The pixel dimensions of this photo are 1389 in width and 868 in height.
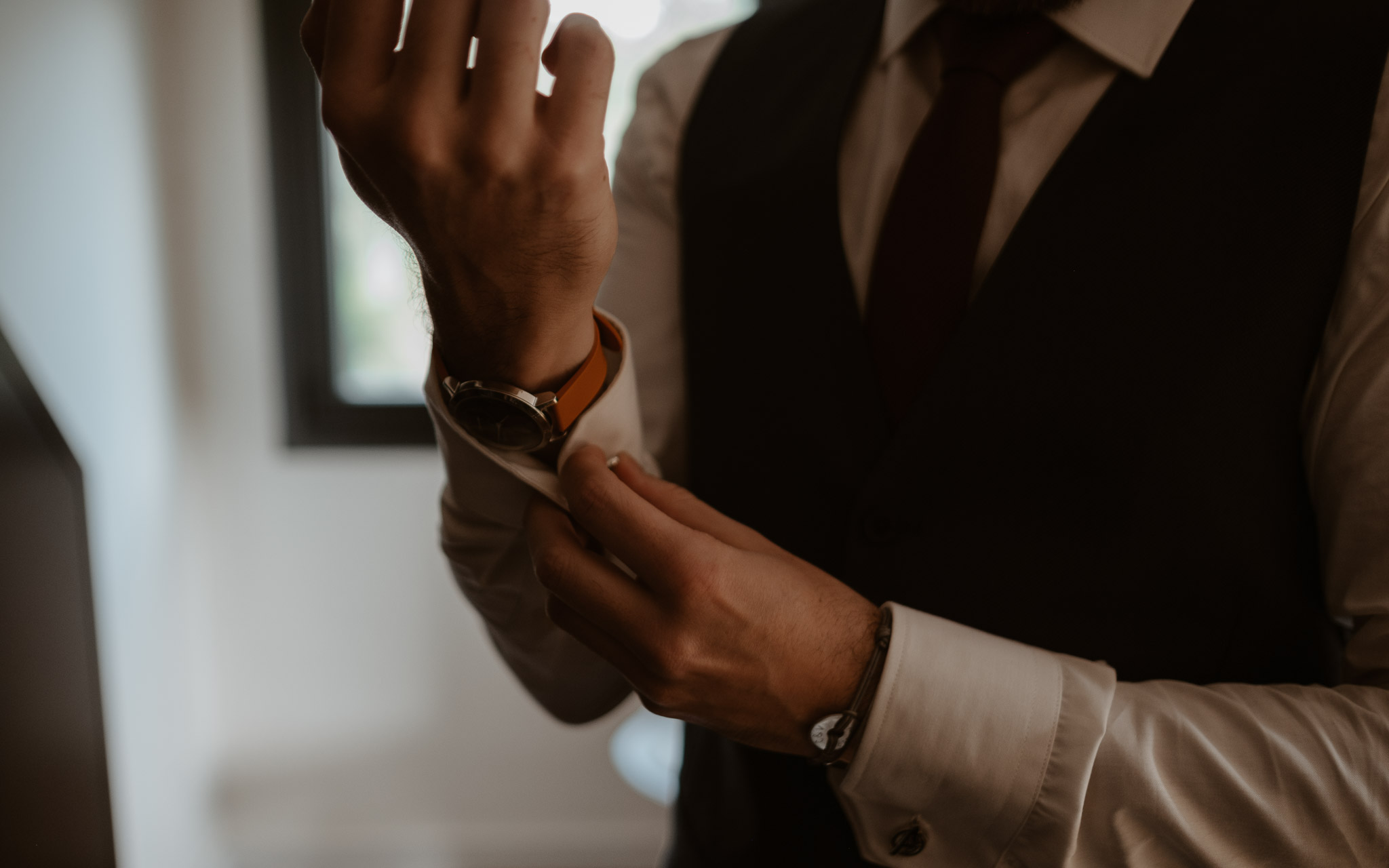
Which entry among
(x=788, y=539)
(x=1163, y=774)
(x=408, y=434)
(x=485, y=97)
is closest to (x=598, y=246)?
(x=485, y=97)

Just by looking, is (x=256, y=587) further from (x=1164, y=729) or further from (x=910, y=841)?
(x=1164, y=729)

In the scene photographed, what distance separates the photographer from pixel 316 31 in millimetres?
401

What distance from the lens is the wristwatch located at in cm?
47

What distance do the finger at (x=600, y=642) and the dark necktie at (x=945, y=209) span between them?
0.27 meters

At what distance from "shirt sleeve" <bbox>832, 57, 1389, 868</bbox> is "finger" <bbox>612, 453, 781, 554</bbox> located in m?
0.10

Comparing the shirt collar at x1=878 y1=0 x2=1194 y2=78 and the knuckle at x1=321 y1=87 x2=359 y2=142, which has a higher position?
the shirt collar at x1=878 y1=0 x2=1194 y2=78

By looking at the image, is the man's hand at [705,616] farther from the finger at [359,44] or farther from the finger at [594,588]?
the finger at [359,44]

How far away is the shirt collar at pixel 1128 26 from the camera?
0.54 metres

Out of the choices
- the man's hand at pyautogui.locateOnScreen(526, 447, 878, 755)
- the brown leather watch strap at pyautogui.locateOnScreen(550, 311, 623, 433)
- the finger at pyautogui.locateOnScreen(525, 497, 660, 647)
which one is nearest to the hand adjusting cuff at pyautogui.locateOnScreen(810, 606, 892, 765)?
the man's hand at pyautogui.locateOnScreen(526, 447, 878, 755)

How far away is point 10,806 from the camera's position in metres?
0.40

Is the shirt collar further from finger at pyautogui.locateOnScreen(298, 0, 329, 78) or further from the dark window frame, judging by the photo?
the dark window frame

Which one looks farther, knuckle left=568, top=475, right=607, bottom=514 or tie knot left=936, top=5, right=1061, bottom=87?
tie knot left=936, top=5, right=1061, bottom=87

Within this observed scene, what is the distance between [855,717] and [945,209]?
1.22ft

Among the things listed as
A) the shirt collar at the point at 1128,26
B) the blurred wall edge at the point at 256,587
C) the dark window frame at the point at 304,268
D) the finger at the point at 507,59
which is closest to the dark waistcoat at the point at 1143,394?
the shirt collar at the point at 1128,26
